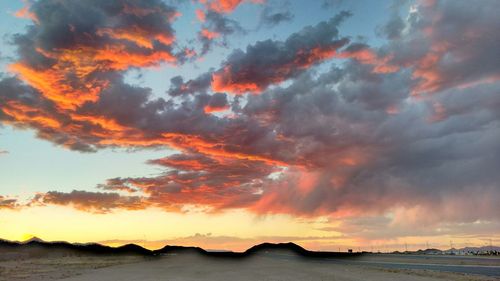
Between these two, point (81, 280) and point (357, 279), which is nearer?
point (81, 280)

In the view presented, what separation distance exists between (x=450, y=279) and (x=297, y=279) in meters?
20.0

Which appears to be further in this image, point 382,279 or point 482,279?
point 382,279

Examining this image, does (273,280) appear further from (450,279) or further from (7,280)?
(7,280)

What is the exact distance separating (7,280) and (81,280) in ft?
33.0

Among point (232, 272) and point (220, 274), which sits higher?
point (232, 272)

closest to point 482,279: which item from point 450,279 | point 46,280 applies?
point 450,279

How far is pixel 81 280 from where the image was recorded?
2403 inches

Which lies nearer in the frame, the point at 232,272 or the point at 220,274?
the point at 220,274

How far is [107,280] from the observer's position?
6156 cm

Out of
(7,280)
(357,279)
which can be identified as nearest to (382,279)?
(357,279)

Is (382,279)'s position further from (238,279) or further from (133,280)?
(133,280)

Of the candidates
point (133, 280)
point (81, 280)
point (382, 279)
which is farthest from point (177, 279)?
point (382, 279)

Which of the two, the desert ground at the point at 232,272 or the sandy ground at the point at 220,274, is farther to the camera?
the desert ground at the point at 232,272

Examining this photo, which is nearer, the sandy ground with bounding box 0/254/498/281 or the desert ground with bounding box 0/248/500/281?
the sandy ground with bounding box 0/254/498/281
